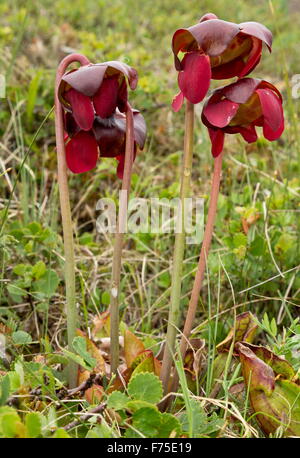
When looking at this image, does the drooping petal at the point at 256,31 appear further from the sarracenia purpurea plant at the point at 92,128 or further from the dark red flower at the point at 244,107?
the sarracenia purpurea plant at the point at 92,128

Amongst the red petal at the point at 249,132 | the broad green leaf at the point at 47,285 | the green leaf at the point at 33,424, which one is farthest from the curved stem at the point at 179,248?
the broad green leaf at the point at 47,285

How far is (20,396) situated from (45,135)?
5.23 feet

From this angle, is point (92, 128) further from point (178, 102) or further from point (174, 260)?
point (174, 260)

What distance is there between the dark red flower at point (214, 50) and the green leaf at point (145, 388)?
0.52m

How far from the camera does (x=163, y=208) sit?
2.20m

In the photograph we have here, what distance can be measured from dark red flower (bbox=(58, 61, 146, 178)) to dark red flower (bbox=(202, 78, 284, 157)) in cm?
16

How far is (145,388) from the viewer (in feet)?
3.75

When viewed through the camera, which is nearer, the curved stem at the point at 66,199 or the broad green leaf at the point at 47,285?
the curved stem at the point at 66,199

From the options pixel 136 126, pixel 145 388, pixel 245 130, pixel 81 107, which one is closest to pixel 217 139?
pixel 245 130

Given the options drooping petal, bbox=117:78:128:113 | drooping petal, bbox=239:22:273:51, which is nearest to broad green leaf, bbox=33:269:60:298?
drooping petal, bbox=117:78:128:113

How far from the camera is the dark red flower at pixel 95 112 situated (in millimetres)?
1093

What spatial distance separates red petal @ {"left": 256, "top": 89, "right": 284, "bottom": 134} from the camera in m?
1.11
